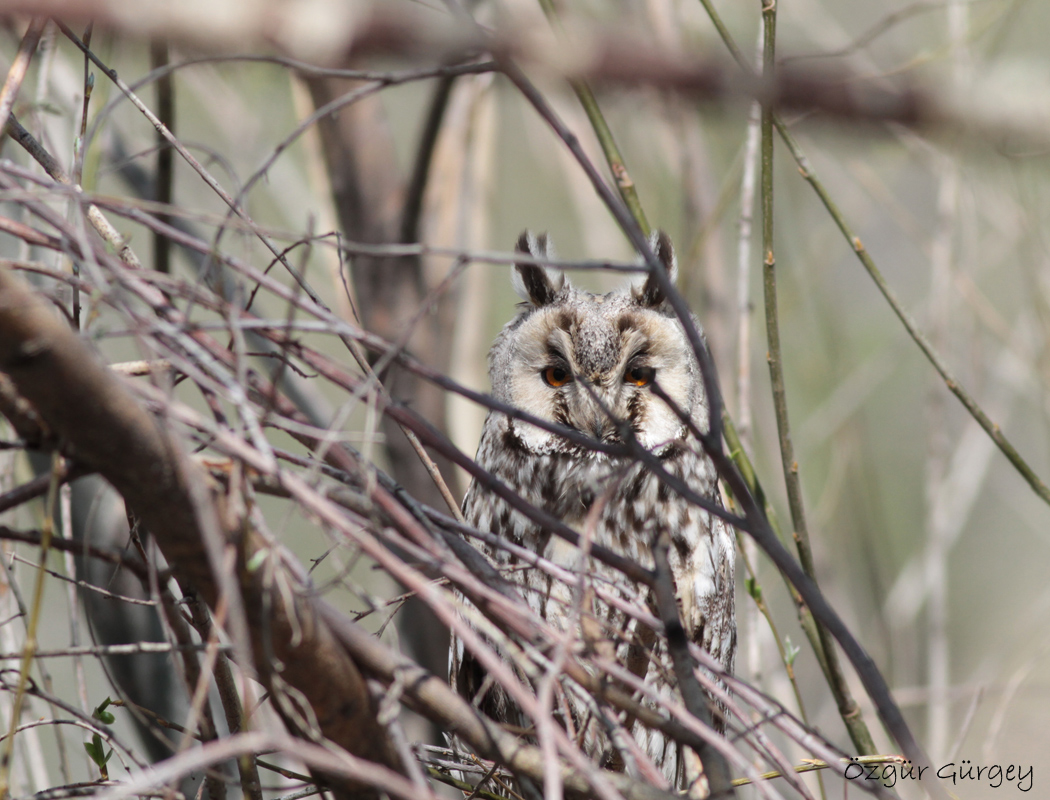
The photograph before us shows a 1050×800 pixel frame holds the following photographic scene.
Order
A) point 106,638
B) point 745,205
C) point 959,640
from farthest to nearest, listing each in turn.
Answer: point 959,640 < point 106,638 < point 745,205

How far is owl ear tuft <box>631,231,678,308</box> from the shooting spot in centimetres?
206

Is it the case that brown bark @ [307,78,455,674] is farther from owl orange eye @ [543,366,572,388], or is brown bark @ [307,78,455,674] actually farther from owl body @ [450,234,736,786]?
owl orange eye @ [543,366,572,388]

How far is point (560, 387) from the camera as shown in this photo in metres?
2.05

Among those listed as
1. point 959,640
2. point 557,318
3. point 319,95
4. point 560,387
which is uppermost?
point 319,95

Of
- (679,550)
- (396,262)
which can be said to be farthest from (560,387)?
(396,262)

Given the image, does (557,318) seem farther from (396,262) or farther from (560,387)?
(396,262)

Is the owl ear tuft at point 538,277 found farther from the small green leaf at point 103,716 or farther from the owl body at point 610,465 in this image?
the small green leaf at point 103,716

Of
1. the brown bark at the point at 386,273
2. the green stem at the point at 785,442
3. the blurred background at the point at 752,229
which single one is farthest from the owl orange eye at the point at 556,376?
the brown bark at the point at 386,273

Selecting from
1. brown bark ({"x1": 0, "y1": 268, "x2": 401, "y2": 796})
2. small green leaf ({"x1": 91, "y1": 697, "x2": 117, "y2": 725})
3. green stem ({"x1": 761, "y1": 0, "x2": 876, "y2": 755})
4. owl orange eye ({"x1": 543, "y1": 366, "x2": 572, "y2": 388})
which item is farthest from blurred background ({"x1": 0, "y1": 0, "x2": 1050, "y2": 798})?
brown bark ({"x1": 0, "y1": 268, "x2": 401, "y2": 796})

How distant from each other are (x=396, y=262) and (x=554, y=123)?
2.01 meters

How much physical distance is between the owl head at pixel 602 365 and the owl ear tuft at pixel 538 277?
10mm

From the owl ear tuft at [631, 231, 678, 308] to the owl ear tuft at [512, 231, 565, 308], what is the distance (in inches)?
7.2

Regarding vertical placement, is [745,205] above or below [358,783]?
above

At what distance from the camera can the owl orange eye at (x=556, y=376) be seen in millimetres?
2047
